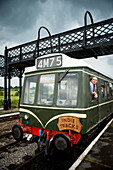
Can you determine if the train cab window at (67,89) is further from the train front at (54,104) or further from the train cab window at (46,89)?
the train cab window at (46,89)

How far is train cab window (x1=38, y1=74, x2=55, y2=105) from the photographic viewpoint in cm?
443

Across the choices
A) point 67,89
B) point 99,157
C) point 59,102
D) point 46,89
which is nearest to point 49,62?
point 46,89

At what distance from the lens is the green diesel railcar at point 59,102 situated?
3.90m

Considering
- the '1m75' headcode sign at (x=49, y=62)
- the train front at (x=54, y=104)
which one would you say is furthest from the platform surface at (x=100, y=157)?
the '1m75' headcode sign at (x=49, y=62)

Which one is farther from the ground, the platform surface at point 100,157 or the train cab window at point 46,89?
the train cab window at point 46,89

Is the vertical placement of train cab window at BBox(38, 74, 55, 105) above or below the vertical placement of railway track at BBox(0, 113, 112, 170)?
above

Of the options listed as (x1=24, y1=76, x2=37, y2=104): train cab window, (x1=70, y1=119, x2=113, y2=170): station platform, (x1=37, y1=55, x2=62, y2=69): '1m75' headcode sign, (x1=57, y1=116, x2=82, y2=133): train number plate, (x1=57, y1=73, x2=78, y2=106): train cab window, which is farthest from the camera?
(x1=24, y1=76, x2=37, y2=104): train cab window

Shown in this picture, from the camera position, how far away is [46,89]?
181 inches

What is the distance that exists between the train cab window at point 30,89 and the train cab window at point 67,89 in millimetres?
1048

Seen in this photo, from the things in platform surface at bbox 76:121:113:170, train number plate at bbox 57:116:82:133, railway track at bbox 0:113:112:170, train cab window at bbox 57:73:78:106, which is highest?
train cab window at bbox 57:73:78:106

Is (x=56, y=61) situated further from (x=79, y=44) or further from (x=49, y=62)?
(x=79, y=44)

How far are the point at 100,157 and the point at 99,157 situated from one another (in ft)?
0.10

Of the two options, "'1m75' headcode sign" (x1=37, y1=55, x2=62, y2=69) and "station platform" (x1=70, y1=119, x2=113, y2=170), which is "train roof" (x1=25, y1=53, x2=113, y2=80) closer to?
"'1m75' headcode sign" (x1=37, y1=55, x2=62, y2=69)

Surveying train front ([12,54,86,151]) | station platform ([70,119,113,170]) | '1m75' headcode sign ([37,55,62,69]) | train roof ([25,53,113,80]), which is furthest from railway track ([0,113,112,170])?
'1m75' headcode sign ([37,55,62,69])
